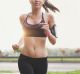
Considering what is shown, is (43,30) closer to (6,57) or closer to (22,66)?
(22,66)

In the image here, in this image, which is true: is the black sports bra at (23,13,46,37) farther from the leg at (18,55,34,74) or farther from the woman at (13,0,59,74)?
the leg at (18,55,34,74)

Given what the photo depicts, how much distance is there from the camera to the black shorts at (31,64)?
13.6 feet

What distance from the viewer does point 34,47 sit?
13.8 ft

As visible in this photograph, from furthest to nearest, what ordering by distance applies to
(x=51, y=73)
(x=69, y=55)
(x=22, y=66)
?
(x=69, y=55)
(x=51, y=73)
(x=22, y=66)

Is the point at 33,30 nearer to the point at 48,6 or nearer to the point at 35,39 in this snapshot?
the point at 35,39

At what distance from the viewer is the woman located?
416 centimetres

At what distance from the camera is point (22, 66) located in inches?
164

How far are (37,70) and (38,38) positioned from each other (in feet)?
1.29

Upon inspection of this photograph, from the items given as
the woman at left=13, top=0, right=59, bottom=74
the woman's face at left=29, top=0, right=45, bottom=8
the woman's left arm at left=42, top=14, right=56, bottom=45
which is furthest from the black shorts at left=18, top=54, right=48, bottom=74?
the woman's face at left=29, top=0, right=45, bottom=8

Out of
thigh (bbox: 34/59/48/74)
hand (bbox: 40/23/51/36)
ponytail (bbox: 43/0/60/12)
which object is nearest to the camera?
hand (bbox: 40/23/51/36)

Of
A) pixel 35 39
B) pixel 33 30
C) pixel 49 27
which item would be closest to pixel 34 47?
pixel 35 39

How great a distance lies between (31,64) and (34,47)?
21 cm

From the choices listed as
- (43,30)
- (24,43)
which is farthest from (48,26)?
(24,43)

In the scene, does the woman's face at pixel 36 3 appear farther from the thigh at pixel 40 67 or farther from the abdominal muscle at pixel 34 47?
the thigh at pixel 40 67
